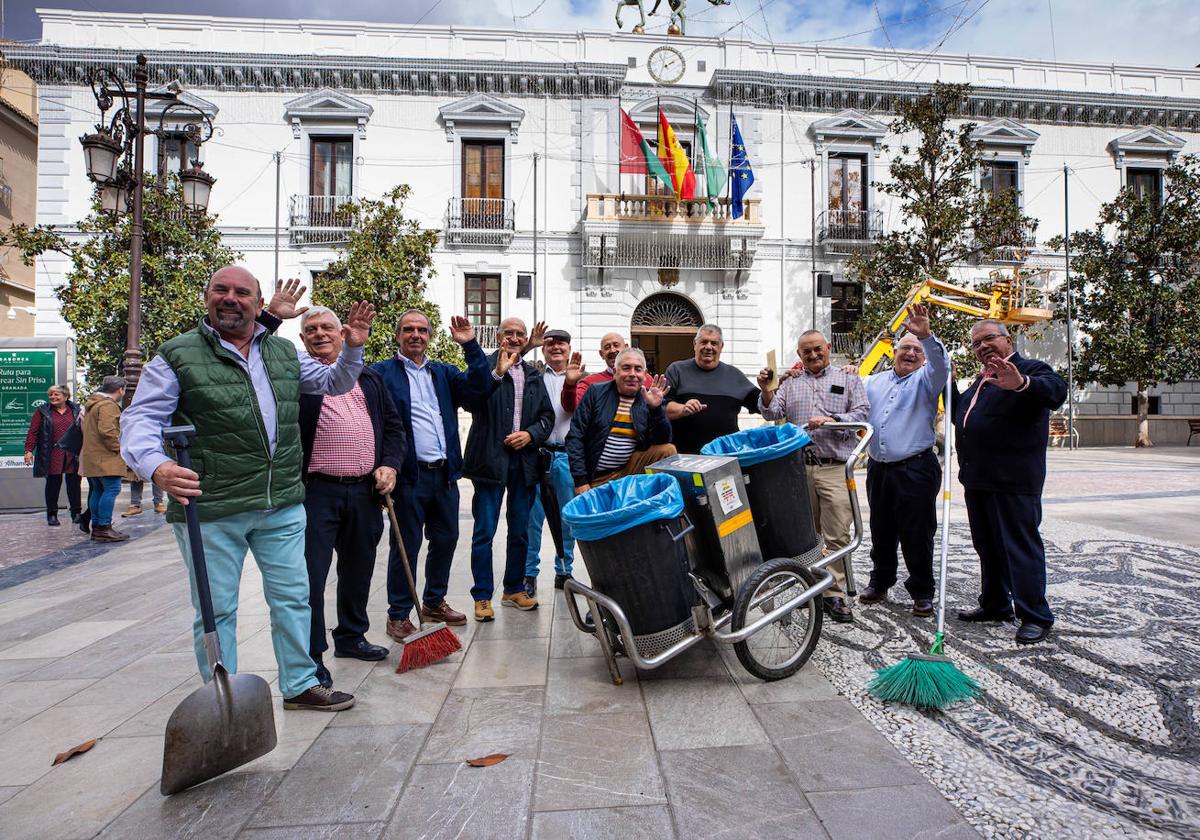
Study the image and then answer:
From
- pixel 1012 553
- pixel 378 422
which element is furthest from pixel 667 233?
pixel 378 422

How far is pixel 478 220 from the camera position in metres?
19.3

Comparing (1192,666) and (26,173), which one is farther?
(26,173)

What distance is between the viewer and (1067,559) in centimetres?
575

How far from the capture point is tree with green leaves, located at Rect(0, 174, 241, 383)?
1397 cm

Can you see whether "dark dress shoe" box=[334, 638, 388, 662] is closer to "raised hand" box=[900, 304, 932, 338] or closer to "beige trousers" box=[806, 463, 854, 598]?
"beige trousers" box=[806, 463, 854, 598]

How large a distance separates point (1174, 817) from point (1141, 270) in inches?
936

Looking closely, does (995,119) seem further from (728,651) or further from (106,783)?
(106,783)

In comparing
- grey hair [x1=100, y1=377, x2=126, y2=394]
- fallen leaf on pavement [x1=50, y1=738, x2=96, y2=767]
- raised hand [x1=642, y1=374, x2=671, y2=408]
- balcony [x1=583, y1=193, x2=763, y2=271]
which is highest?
balcony [x1=583, y1=193, x2=763, y2=271]

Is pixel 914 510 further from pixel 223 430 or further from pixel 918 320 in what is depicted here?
pixel 223 430

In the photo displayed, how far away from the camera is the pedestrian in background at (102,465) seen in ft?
26.0

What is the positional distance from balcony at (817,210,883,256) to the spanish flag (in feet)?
15.6

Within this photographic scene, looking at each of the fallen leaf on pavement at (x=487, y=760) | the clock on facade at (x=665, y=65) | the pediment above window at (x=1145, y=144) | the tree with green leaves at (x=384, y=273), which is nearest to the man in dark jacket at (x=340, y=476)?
the fallen leaf on pavement at (x=487, y=760)

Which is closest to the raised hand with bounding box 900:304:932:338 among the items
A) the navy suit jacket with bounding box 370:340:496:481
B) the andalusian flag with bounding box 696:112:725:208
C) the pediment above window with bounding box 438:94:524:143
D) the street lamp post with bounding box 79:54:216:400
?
the navy suit jacket with bounding box 370:340:496:481

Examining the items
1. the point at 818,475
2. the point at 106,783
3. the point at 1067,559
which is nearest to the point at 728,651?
the point at 818,475
